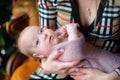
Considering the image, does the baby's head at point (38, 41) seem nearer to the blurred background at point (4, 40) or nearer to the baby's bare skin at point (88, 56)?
the baby's bare skin at point (88, 56)

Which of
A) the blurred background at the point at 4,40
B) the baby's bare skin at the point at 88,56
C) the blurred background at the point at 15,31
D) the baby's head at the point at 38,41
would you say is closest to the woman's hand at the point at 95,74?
the baby's bare skin at the point at 88,56

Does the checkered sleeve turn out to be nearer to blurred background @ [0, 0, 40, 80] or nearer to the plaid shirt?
the plaid shirt

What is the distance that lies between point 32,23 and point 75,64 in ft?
2.28

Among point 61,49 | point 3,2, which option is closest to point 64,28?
point 61,49

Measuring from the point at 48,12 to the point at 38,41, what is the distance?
0.74ft

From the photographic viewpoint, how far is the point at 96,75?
47.7 inches

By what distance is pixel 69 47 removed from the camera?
1170 millimetres

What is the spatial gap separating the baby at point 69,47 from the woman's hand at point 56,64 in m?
0.02

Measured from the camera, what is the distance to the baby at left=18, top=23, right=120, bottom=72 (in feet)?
3.85

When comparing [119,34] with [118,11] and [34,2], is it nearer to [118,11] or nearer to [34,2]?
[118,11]

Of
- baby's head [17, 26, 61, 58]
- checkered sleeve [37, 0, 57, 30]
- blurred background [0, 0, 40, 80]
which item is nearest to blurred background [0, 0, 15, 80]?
blurred background [0, 0, 40, 80]

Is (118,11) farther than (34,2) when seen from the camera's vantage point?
No

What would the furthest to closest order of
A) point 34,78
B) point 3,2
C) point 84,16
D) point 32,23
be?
1. point 3,2
2. point 32,23
3. point 34,78
4. point 84,16

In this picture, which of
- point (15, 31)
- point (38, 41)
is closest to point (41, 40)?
point (38, 41)
